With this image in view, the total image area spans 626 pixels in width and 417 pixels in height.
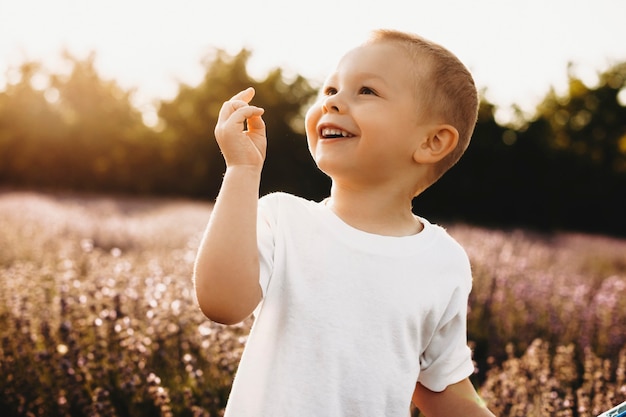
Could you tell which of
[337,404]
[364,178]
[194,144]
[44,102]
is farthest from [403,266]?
[44,102]

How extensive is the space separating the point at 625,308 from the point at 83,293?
4.27 meters

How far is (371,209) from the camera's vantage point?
1.46m

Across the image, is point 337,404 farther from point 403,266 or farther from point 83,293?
point 83,293

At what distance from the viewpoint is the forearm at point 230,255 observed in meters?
1.21

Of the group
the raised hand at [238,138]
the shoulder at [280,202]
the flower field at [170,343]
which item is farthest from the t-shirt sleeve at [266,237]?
the flower field at [170,343]

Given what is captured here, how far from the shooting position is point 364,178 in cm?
143

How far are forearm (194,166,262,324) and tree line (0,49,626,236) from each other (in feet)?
48.8

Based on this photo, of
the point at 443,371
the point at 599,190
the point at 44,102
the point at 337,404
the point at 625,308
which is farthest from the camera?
the point at 44,102

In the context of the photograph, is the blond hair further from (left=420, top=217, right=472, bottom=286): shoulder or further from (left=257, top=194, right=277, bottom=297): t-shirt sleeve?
(left=257, top=194, right=277, bottom=297): t-shirt sleeve

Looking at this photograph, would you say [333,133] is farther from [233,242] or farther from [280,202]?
[233,242]

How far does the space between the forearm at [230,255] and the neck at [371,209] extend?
→ 278 millimetres

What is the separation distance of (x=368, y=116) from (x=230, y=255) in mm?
417

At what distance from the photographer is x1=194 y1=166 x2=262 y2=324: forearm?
121 cm

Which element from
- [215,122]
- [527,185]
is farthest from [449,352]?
[215,122]
